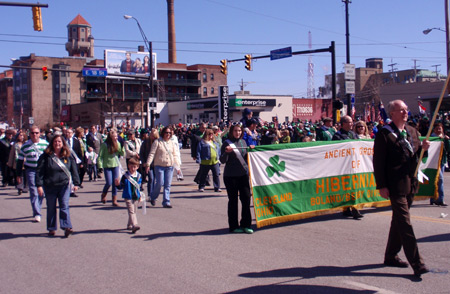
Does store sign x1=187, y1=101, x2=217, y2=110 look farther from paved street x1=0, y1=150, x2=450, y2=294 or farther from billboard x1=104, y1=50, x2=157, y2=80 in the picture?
paved street x1=0, y1=150, x2=450, y2=294

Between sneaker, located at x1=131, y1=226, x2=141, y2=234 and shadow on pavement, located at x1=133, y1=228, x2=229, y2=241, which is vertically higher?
sneaker, located at x1=131, y1=226, x2=141, y2=234

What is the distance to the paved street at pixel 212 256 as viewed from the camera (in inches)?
212

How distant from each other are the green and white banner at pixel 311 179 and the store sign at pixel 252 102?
149 feet

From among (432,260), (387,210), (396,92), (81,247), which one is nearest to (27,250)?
(81,247)

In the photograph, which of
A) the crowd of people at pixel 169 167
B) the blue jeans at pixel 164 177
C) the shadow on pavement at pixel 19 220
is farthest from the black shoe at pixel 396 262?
the shadow on pavement at pixel 19 220

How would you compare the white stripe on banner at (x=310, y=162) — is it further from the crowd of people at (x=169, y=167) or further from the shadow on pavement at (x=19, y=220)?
the shadow on pavement at (x=19, y=220)

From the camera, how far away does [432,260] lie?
607 centimetres

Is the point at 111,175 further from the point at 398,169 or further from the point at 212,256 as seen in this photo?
the point at 398,169

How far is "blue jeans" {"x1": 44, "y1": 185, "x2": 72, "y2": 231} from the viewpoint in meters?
7.92

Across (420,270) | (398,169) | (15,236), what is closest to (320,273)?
(420,270)

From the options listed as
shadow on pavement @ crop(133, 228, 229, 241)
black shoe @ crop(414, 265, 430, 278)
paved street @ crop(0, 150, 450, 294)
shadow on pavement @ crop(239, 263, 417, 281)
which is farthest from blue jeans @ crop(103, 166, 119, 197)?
black shoe @ crop(414, 265, 430, 278)

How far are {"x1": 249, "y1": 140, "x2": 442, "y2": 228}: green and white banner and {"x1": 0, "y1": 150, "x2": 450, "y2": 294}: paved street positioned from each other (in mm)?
290

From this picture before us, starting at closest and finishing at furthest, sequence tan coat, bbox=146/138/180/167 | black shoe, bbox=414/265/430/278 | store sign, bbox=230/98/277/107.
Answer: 1. black shoe, bbox=414/265/430/278
2. tan coat, bbox=146/138/180/167
3. store sign, bbox=230/98/277/107

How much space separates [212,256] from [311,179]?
283cm
